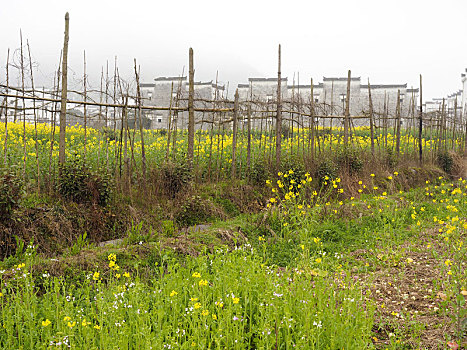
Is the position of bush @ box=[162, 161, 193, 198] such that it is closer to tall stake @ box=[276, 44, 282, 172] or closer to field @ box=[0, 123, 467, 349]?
field @ box=[0, 123, 467, 349]

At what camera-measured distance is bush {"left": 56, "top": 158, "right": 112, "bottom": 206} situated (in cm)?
609

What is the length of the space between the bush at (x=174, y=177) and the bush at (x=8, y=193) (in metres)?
2.67

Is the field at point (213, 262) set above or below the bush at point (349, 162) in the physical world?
below

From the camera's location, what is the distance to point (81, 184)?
613 cm

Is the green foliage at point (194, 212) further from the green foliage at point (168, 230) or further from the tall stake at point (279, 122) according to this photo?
the tall stake at point (279, 122)

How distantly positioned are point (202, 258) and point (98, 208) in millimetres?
2683

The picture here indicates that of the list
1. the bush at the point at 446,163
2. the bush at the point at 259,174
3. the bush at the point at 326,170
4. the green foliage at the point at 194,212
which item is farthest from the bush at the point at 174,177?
the bush at the point at 446,163

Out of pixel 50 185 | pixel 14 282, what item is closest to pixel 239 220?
pixel 50 185

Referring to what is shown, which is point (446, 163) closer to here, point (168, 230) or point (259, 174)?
point (259, 174)

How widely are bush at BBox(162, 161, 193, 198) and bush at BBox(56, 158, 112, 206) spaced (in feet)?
4.27

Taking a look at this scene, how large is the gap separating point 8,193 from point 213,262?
108 inches

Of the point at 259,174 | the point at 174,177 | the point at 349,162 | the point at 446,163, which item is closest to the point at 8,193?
the point at 174,177

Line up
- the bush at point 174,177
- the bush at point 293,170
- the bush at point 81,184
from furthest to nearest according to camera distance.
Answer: the bush at point 293,170 < the bush at point 174,177 < the bush at point 81,184

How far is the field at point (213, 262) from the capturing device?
10.1ft
